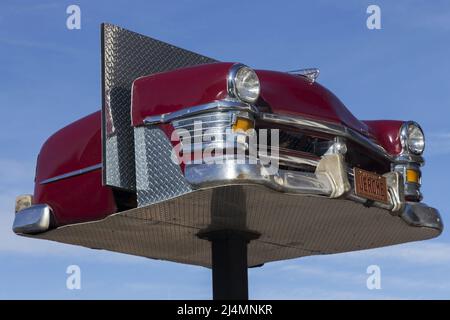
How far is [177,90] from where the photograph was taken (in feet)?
23.8

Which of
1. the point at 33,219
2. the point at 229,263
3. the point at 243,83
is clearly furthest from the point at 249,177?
the point at 33,219

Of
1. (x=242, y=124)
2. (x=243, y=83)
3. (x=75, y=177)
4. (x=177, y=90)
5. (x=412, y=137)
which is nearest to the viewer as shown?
(x=242, y=124)

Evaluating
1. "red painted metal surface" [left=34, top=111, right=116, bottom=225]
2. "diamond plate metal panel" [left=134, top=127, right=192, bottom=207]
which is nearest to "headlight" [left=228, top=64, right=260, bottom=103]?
"diamond plate metal panel" [left=134, top=127, right=192, bottom=207]

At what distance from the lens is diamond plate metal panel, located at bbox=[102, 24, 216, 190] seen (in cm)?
750

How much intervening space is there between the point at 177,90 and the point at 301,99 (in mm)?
989

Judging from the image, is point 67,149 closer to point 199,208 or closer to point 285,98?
point 199,208

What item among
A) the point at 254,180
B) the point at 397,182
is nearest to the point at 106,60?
the point at 254,180

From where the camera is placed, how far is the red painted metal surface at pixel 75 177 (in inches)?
310

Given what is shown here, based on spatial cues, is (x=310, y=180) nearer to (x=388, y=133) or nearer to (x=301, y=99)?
(x=301, y=99)

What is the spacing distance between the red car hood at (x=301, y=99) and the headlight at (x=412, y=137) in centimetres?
67

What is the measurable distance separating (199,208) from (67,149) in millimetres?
1537

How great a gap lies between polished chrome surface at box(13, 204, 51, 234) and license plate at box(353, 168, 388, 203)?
2.72 meters

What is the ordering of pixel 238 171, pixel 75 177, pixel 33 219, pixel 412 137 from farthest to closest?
pixel 412 137, pixel 33 219, pixel 75 177, pixel 238 171
